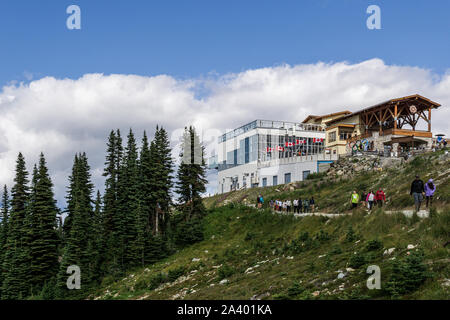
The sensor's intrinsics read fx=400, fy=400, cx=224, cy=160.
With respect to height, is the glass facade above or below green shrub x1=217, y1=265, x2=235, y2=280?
above

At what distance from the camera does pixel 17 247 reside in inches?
2158

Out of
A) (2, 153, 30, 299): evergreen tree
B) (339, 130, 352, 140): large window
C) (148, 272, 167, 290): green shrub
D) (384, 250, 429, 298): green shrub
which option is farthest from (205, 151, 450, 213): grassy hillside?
(2, 153, 30, 299): evergreen tree

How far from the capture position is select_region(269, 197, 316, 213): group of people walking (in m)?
36.8

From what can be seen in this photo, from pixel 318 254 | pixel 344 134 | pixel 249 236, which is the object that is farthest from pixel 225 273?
pixel 344 134

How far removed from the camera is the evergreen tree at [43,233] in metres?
52.3

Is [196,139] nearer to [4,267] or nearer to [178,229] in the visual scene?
[178,229]

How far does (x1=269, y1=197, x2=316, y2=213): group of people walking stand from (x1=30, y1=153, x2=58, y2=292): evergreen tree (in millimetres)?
29925

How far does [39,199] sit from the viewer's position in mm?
57125

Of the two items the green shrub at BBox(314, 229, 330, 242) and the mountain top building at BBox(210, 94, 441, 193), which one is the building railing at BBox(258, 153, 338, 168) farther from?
the green shrub at BBox(314, 229, 330, 242)

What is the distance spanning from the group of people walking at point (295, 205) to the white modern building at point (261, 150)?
19.6 meters

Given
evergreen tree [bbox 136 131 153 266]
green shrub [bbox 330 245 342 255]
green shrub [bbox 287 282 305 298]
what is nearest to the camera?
green shrub [bbox 287 282 305 298]

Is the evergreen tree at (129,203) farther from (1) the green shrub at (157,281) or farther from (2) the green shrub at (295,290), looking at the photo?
(2) the green shrub at (295,290)

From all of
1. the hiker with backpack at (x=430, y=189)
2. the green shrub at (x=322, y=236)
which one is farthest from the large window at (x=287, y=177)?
the hiker with backpack at (x=430, y=189)
